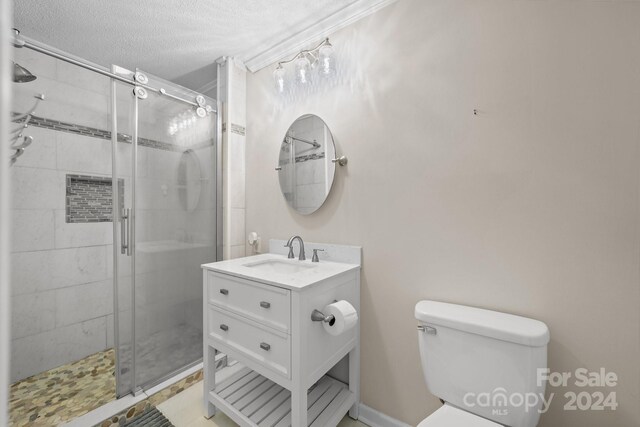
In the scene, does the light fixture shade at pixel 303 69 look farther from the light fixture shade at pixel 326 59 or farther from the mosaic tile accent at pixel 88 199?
the mosaic tile accent at pixel 88 199

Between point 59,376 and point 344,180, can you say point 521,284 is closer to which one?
point 344,180

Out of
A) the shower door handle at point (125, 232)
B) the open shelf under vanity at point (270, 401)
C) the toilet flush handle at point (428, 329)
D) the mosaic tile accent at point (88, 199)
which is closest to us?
the toilet flush handle at point (428, 329)

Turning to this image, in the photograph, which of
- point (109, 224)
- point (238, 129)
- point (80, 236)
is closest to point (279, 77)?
point (238, 129)

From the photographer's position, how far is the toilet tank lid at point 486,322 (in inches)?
35.3

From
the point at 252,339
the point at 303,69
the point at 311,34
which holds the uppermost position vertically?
the point at 311,34

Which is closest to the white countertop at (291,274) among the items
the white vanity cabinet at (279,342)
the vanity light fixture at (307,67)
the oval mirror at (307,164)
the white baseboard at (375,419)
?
the white vanity cabinet at (279,342)

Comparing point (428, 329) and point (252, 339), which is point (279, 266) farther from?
point (428, 329)

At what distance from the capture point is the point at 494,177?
1095 millimetres

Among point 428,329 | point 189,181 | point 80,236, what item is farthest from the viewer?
point 80,236

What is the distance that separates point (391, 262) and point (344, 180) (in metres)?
0.53

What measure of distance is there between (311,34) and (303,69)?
0.26 metres

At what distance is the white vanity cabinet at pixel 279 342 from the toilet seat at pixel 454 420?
18.6 inches

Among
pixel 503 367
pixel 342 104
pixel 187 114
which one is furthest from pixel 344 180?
pixel 187 114

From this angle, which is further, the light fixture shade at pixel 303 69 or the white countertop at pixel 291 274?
the light fixture shade at pixel 303 69
